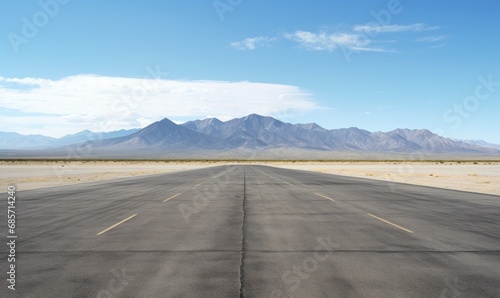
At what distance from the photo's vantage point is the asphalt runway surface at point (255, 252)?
17.4ft

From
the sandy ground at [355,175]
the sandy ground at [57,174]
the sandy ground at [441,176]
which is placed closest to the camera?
the sandy ground at [441,176]

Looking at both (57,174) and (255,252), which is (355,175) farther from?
(255,252)

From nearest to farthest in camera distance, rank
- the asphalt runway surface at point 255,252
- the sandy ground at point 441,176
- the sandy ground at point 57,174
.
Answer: the asphalt runway surface at point 255,252
the sandy ground at point 441,176
the sandy ground at point 57,174

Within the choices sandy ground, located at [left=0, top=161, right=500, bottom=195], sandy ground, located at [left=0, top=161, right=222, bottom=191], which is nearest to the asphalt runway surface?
sandy ground, located at [left=0, top=161, right=500, bottom=195]

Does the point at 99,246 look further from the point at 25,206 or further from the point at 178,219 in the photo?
the point at 25,206

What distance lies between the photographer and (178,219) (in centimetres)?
1097

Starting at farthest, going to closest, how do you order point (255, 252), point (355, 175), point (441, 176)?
point (355, 175), point (441, 176), point (255, 252)

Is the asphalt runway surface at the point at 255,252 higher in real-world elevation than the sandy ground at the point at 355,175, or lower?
lower

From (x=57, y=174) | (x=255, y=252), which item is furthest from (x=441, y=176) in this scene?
(x=57, y=174)

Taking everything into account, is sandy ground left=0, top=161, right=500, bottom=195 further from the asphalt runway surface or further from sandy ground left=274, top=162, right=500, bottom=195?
the asphalt runway surface

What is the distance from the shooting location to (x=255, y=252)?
712 centimetres

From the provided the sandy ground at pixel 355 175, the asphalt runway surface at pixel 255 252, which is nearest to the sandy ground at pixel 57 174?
the sandy ground at pixel 355 175

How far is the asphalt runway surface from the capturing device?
5305 mm

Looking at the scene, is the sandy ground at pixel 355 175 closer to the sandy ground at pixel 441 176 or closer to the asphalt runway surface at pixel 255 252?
the sandy ground at pixel 441 176
